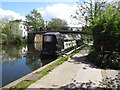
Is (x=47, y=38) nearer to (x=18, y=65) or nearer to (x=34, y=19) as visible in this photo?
(x=18, y=65)

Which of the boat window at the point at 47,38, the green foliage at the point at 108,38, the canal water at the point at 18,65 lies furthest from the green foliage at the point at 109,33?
the boat window at the point at 47,38

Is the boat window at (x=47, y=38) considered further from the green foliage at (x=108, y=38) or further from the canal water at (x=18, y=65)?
the green foliage at (x=108, y=38)

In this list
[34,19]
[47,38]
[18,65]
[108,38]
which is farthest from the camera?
[34,19]

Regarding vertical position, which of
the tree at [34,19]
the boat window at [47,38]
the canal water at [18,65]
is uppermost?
the tree at [34,19]

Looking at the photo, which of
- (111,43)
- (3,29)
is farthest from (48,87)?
(3,29)

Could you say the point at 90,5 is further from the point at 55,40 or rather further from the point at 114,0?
the point at 55,40

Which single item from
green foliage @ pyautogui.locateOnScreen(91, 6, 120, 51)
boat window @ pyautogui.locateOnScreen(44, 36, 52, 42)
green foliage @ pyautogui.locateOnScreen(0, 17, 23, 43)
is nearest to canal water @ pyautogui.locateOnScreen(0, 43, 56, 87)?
boat window @ pyautogui.locateOnScreen(44, 36, 52, 42)

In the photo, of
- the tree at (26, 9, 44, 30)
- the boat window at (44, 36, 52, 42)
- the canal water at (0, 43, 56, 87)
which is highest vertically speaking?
the tree at (26, 9, 44, 30)

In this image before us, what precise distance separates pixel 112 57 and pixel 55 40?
9494mm

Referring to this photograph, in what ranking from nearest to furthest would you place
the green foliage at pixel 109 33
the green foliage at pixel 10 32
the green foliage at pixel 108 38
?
the green foliage at pixel 108 38, the green foliage at pixel 109 33, the green foliage at pixel 10 32

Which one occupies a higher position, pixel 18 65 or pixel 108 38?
pixel 108 38

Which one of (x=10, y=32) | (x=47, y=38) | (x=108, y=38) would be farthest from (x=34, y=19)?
(x=108, y=38)

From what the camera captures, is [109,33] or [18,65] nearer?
[109,33]

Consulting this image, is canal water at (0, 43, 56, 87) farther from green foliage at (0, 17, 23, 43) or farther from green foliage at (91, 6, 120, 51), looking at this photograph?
green foliage at (0, 17, 23, 43)
